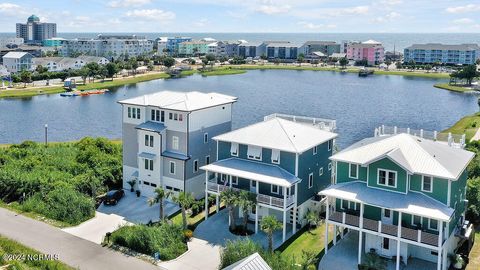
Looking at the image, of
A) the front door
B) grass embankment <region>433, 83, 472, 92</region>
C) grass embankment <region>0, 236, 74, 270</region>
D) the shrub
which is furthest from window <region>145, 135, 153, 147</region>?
grass embankment <region>433, 83, 472, 92</region>

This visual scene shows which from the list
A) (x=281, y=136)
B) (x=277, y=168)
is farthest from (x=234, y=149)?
(x=277, y=168)

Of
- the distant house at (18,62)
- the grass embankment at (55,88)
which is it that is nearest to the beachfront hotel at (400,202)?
the grass embankment at (55,88)

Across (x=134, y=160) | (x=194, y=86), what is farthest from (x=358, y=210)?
(x=194, y=86)

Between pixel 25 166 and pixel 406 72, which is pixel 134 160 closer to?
pixel 25 166

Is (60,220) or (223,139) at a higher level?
(223,139)

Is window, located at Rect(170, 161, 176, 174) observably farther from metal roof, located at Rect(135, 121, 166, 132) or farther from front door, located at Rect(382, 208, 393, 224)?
front door, located at Rect(382, 208, 393, 224)

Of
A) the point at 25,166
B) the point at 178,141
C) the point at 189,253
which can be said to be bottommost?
the point at 189,253

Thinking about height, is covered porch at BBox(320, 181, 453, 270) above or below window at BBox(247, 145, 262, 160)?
below

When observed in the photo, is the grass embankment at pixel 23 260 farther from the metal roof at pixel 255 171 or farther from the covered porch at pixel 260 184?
the metal roof at pixel 255 171
